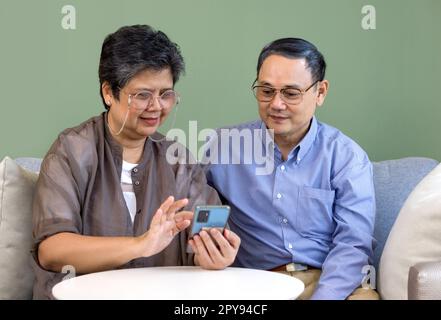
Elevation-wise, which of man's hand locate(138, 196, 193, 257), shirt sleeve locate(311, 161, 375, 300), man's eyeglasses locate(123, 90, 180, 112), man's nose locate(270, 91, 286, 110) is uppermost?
man's eyeglasses locate(123, 90, 180, 112)

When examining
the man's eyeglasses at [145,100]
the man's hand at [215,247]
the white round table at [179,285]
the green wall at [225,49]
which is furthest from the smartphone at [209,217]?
the green wall at [225,49]

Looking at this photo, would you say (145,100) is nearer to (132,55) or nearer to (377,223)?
(132,55)

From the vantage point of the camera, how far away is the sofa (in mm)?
1818

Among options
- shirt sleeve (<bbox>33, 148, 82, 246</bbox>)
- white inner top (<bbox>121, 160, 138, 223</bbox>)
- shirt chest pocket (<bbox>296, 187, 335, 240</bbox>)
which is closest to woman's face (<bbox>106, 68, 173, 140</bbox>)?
white inner top (<bbox>121, 160, 138, 223</bbox>)

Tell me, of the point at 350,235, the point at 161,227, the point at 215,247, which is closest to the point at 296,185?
the point at 350,235

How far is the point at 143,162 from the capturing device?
224cm

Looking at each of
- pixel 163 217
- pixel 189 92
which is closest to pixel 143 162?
pixel 163 217

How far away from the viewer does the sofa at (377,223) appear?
5.97 ft

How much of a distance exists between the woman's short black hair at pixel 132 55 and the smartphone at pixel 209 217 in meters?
0.49

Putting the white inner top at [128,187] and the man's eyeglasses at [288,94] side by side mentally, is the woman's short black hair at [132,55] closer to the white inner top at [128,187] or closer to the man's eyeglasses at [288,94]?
the white inner top at [128,187]

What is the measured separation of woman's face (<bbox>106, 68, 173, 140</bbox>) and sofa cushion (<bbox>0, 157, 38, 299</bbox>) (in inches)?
15.3

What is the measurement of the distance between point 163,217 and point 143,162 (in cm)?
40

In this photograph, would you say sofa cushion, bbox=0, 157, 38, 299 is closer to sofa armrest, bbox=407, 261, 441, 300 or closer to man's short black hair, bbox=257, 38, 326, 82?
man's short black hair, bbox=257, 38, 326, 82

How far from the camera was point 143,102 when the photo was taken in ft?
7.02
